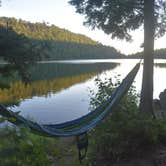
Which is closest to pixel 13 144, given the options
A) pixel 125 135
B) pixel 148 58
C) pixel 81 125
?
pixel 81 125

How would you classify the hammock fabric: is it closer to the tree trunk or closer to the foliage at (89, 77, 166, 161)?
the foliage at (89, 77, 166, 161)

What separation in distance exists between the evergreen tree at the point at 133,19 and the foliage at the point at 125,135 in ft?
4.24

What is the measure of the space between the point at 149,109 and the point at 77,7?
267 centimetres

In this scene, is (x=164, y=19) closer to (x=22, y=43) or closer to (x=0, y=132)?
(x=22, y=43)

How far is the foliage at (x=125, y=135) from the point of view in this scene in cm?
398

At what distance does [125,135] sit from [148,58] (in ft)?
6.55

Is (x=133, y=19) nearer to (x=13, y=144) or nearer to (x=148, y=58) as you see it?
(x=148, y=58)

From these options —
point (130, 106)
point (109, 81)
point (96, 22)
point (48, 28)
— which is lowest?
point (130, 106)

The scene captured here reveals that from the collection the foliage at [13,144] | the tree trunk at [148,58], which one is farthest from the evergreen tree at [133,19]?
the foliage at [13,144]

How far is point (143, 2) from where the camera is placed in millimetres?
6039

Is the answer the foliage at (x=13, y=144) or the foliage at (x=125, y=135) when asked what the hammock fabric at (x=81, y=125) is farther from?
the foliage at (x=13, y=144)

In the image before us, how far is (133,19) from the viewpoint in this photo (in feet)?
20.8

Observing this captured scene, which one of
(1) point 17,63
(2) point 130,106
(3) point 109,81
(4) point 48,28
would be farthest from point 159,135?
(4) point 48,28

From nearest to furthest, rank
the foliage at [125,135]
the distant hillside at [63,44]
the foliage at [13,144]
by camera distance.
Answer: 1. the foliage at [13,144]
2. the foliage at [125,135]
3. the distant hillside at [63,44]
